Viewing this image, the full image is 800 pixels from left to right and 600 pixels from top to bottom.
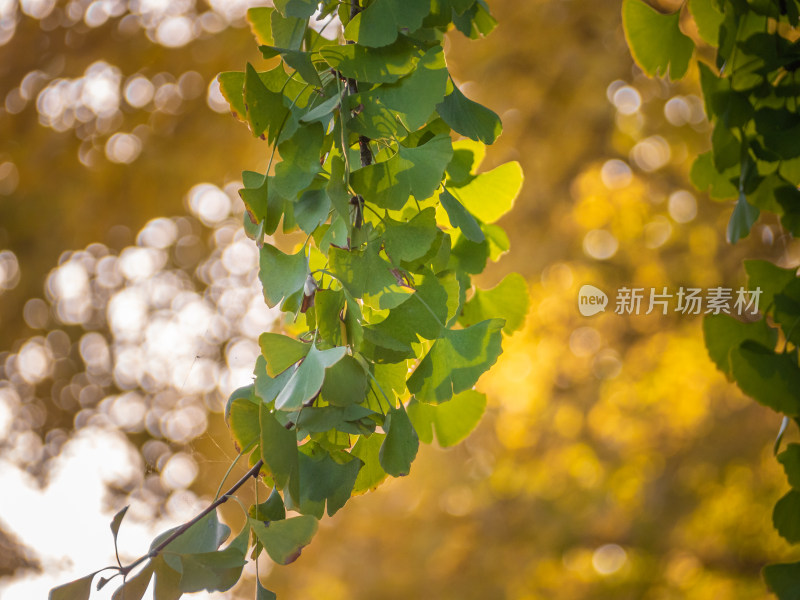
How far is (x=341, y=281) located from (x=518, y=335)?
149cm

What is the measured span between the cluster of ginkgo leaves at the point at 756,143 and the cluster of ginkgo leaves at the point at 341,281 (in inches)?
11.9

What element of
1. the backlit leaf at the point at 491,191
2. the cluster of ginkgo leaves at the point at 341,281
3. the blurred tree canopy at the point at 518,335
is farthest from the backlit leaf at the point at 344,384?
the blurred tree canopy at the point at 518,335

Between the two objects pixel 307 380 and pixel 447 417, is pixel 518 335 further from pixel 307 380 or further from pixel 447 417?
pixel 307 380

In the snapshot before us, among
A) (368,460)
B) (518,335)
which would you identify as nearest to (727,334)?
(368,460)

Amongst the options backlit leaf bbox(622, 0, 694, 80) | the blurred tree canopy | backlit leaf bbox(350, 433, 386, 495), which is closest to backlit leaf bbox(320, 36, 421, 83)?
backlit leaf bbox(350, 433, 386, 495)

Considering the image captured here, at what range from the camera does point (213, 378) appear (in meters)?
1.44

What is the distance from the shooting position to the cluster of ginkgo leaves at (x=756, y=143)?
0.57 m

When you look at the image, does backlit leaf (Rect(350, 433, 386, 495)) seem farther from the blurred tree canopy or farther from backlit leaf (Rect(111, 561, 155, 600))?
the blurred tree canopy

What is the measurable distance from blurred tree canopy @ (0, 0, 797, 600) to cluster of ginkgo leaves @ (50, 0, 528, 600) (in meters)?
1.15

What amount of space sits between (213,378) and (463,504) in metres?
0.85

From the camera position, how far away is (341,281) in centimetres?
33

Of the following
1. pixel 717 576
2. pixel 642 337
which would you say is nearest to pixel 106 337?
pixel 642 337

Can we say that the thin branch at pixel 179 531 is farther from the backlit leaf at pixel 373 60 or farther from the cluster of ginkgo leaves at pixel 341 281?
the backlit leaf at pixel 373 60

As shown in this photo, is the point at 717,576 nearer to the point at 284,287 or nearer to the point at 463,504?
the point at 463,504
